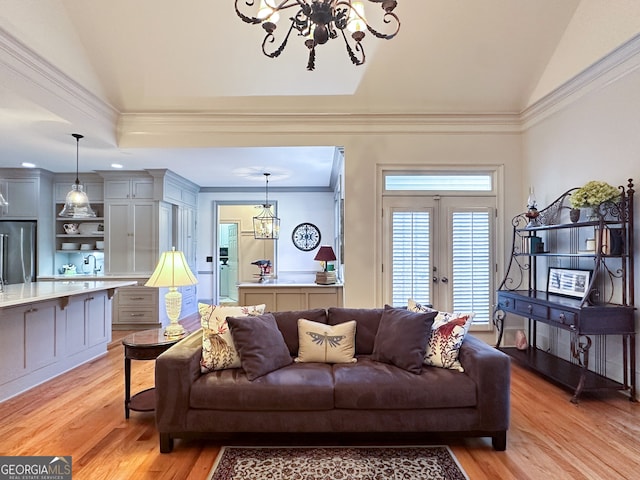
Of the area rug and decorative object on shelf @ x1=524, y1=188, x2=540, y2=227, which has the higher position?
decorative object on shelf @ x1=524, y1=188, x2=540, y2=227

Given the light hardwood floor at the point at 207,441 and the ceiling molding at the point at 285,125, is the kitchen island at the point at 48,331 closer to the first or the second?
the light hardwood floor at the point at 207,441

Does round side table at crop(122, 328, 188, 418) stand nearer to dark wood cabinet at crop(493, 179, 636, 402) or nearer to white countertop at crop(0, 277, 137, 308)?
white countertop at crop(0, 277, 137, 308)

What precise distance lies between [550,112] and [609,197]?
1500 millimetres

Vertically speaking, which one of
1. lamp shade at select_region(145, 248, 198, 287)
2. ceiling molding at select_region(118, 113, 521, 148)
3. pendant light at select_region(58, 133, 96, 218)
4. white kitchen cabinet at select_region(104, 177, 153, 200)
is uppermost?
ceiling molding at select_region(118, 113, 521, 148)

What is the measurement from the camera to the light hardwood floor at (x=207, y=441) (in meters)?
2.07

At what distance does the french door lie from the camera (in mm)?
4477

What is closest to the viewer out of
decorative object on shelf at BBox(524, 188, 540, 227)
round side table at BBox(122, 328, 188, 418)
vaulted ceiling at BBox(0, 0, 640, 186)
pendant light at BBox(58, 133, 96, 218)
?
round side table at BBox(122, 328, 188, 418)

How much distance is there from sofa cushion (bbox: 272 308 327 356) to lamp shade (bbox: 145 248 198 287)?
81 centimetres

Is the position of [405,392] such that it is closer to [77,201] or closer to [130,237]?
[77,201]

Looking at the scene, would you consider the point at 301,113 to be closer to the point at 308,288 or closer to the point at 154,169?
the point at 308,288

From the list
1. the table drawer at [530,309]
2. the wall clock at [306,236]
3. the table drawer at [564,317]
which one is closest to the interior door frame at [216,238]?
the wall clock at [306,236]

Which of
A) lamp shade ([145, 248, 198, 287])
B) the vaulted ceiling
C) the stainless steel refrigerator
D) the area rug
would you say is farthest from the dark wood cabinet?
the stainless steel refrigerator

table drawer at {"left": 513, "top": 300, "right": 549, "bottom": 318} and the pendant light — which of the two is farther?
the pendant light

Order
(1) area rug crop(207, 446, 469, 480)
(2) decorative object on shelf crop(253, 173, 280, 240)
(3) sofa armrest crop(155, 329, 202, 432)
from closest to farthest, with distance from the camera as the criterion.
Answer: (1) area rug crop(207, 446, 469, 480) < (3) sofa armrest crop(155, 329, 202, 432) < (2) decorative object on shelf crop(253, 173, 280, 240)
